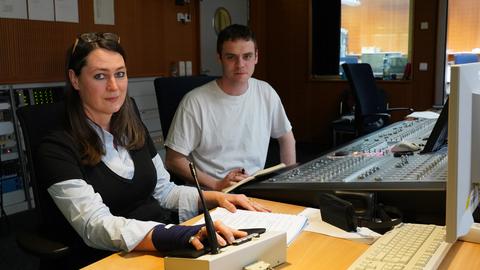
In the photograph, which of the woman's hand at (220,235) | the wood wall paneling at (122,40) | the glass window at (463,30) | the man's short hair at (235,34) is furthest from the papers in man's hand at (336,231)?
the glass window at (463,30)

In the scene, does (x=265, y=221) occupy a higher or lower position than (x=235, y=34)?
lower

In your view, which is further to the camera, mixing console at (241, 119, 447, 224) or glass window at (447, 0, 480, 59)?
glass window at (447, 0, 480, 59)

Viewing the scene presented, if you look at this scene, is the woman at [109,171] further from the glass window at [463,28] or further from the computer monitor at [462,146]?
the glass window at [463,28]

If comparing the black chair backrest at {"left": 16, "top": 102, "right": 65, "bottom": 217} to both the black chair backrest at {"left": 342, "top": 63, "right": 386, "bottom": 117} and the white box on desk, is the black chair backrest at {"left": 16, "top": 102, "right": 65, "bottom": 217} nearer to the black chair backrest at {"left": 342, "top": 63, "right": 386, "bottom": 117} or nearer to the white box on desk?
the white box on desk

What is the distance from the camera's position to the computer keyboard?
1.09 metres

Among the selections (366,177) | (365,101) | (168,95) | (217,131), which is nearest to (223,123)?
(217,131)

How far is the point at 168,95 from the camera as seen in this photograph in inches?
93.0

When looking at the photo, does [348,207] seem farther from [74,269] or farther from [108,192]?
[74,269]

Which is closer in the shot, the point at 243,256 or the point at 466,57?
the point at 243,256

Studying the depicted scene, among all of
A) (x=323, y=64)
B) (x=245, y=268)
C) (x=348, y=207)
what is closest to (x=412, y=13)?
(x=323, y=64)

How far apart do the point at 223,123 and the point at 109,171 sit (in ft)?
2.62

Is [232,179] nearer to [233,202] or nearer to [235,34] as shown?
[233,202]

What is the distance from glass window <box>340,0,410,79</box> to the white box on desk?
203 inches

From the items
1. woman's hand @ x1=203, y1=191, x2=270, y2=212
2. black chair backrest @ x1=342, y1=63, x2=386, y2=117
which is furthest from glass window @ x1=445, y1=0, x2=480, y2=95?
woman's hand @ x1=203, y1=191, x2=270, y2=212
